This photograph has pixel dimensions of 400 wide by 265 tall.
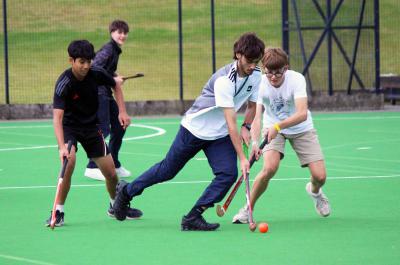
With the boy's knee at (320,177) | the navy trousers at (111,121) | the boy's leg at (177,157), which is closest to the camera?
the boy's leg at (177,157)

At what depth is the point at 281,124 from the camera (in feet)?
30.3

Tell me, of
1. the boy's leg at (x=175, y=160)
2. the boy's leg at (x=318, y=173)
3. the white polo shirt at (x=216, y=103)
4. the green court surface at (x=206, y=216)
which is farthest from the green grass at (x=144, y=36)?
the white polo shirt at (x=216, y=103)

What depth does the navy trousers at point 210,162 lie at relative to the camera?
9203mm

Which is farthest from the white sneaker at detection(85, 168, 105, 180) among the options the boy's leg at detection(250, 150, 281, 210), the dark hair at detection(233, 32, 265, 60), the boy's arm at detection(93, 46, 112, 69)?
the dark hair at detection(233, 32, 265, 60)

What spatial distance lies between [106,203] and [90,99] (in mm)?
1721

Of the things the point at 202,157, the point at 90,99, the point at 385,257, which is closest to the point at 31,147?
the point at 202,157

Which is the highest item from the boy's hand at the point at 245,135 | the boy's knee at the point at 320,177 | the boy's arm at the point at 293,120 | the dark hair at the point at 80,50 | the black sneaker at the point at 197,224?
the dark hair at the point at 80,50

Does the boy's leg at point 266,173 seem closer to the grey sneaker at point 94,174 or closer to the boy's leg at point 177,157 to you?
the boy's leg at point 177,157

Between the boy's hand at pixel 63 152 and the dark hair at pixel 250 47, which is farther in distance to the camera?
the boy's hand at pixel 63 152

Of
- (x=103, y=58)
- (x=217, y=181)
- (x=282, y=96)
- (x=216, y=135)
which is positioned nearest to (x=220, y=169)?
(x=217, y=181)

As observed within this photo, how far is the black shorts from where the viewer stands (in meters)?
9.69

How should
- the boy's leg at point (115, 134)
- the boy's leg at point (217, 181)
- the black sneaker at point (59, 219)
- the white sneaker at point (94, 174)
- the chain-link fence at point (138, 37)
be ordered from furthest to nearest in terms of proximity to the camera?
the chain-link fence at point (138, 37)
the boy's leg at point (115, 134)
the white sneaker at point (94, 174)
the black sneaker at point (59, 219)
the boy's leg at point (217, 181)

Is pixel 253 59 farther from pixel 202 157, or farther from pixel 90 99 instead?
pixel 202 157

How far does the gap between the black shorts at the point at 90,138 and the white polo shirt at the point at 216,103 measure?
2.98 ft
